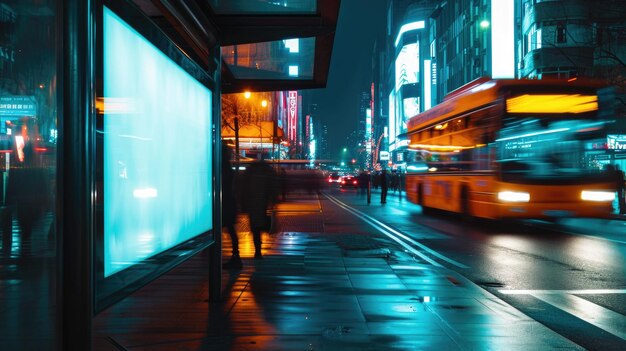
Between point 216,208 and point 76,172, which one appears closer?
point 76,172

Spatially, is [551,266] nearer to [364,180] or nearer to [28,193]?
[28,193]

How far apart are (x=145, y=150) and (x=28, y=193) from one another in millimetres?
1518

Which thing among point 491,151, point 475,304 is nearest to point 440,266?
point 475,304

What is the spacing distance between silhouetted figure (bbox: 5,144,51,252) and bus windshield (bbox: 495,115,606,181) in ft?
48.1

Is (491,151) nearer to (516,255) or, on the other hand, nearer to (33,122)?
(516,255)

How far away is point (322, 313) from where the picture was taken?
7.21 meters

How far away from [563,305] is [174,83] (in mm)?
5700

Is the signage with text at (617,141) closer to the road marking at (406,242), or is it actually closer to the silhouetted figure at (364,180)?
the silhouetted figure at (364,180)

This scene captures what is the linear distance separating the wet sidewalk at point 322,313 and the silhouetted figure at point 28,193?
280 centimetres

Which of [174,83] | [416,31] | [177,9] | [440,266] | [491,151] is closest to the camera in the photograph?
[174,83]

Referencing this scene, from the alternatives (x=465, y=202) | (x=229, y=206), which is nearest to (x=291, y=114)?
(x=465, y=202)

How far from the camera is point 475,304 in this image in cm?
786

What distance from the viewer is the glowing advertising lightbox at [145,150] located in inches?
157

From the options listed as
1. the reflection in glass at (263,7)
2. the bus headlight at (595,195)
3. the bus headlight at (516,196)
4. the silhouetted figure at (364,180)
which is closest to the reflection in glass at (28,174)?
the reflection in glass at (263,7)
